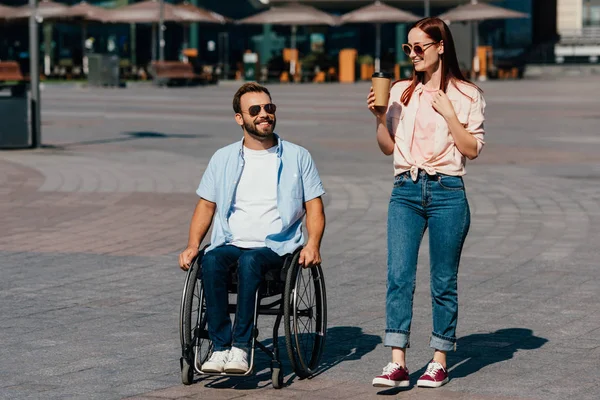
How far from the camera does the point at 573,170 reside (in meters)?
16.0

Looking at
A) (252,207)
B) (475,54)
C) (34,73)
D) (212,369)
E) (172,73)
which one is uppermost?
(475,54)

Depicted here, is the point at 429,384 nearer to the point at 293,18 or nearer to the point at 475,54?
the point at 293,18

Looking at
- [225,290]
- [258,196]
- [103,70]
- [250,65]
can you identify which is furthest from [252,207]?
[250,65]

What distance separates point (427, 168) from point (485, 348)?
1.38m

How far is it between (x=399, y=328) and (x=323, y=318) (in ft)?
1.46

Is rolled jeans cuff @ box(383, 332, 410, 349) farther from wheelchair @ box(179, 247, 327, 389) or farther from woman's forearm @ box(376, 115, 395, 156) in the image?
woman's forearm @ box(376, 115, 395, 156)

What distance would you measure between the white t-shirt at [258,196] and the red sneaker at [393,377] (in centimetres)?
79

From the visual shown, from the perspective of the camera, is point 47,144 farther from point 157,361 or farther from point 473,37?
point 473,37

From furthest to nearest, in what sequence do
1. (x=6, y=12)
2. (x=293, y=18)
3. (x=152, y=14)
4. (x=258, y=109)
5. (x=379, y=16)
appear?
(x=293, y=18)
(x=379, y=16)
(x=6, y=12)
(x=152, y=14)
(x=258, y=109)

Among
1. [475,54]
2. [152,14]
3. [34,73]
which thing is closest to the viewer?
[34,73]

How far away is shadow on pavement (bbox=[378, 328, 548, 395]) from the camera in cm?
630

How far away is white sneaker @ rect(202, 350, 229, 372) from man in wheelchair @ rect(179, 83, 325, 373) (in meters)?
0.03

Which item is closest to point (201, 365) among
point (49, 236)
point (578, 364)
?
point (578, 364)

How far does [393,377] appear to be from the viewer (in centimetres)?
577
